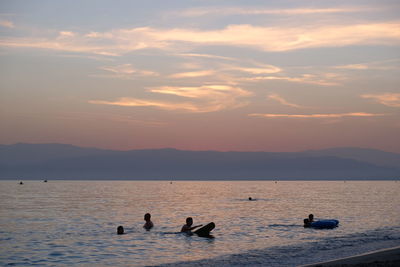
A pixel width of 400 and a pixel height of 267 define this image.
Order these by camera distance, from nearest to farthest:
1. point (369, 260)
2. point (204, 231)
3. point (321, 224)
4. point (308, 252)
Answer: point (369, 260), point (308, 252), point (204, 231), point (321, 224)

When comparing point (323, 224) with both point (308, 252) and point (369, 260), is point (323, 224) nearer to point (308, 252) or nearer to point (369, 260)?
point (308, 252)

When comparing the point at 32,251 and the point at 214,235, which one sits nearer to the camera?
the point at 32,251

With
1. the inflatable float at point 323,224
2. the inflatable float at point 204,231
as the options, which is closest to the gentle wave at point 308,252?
the inflatable float at point 323,224

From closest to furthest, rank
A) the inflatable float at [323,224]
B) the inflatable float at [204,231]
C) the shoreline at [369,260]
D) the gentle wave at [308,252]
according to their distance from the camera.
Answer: the shoreline at [369,260], the gentle wave at [308,252], the inflatable float at [204,231], the inflatable float at [323,224]

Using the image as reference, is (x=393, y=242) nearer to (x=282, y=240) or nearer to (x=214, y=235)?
(x=282, y=240)

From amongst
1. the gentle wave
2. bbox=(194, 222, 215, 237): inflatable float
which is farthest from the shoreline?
bbox=(194, 222, 215, 237): inflatable float

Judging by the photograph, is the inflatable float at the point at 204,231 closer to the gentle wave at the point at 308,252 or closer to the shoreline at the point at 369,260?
the gentle wave at the point at 308,252

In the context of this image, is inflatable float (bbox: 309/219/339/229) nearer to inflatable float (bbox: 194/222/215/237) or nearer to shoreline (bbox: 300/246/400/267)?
inflatable float (bbox: 194/222/215/237)

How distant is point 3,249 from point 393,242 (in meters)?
25.2

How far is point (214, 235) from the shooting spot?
3653cm

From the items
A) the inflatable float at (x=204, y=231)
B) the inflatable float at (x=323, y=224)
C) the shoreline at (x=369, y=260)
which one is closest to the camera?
the shoreline at (x=369, y=260)

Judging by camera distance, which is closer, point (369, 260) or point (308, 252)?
point (369, 260)

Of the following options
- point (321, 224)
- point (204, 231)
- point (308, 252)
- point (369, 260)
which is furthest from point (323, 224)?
point (369, 260)

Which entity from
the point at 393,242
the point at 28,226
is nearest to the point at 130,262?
the point at 393,242
